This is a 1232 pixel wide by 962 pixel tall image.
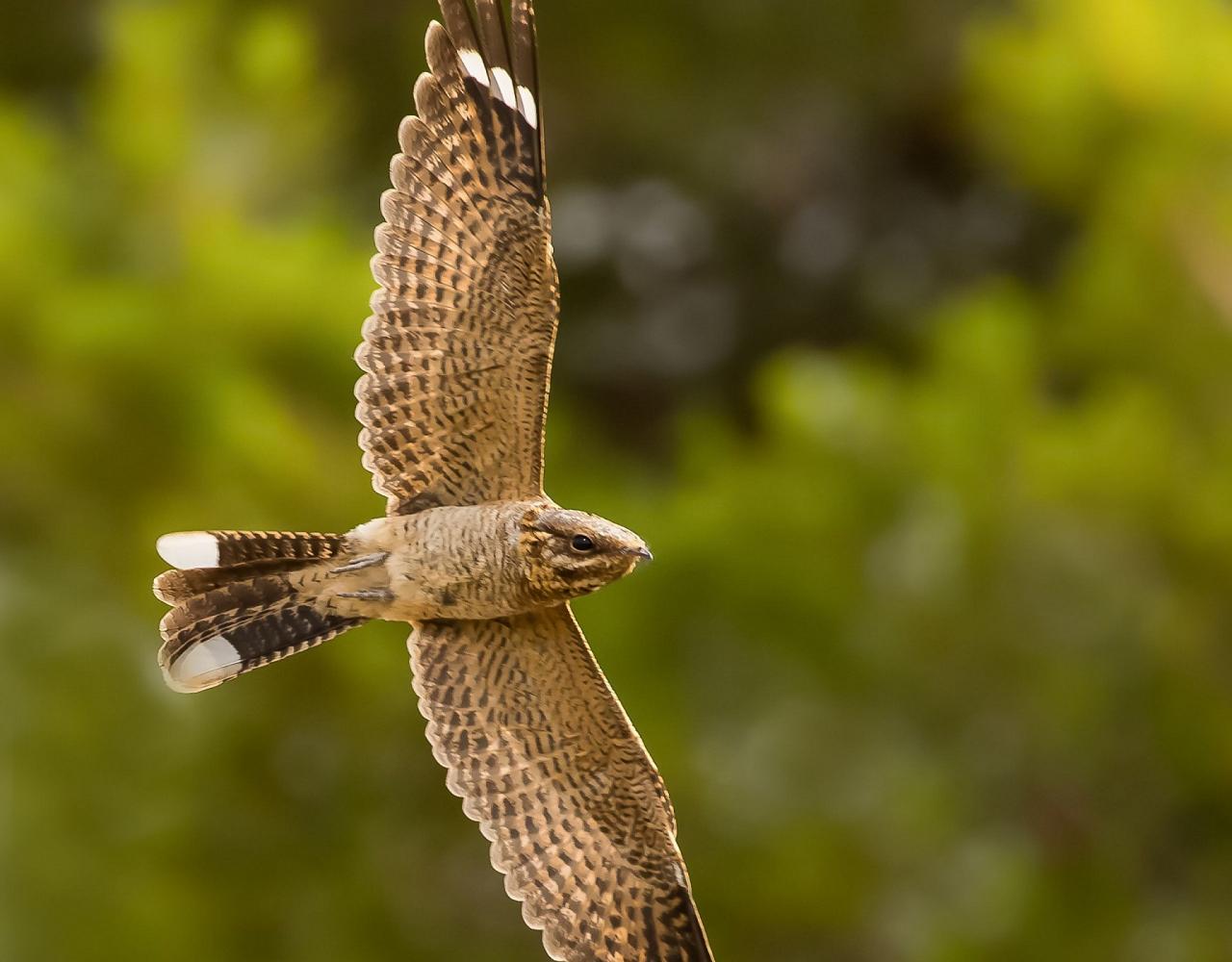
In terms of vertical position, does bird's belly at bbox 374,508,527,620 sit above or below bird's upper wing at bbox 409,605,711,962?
above

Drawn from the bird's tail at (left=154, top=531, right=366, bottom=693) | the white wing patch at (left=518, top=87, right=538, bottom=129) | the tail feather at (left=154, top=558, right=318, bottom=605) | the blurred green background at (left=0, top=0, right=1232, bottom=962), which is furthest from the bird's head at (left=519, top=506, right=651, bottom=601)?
the blurred green background at (left=0, top=0, right=1232, bottom=962)

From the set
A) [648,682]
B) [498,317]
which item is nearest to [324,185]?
[648,682]

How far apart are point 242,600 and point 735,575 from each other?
4076 millimetres

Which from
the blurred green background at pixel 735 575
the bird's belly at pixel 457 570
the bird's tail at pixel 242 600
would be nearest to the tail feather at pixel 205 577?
the bird's tail at pixel 242 600

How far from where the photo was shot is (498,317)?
362 cm

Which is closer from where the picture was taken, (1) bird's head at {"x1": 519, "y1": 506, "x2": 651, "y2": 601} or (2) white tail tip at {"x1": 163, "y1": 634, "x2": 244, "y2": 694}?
(1) bird's head at {"x1": 519, "y1": 506, "x2": 651, "y2": 601}

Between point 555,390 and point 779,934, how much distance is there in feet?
9.65

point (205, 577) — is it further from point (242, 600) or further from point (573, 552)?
point (573, 552)

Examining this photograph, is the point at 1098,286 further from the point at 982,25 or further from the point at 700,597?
the point at 982,25

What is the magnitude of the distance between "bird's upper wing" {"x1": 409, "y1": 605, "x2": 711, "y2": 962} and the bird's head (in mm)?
328

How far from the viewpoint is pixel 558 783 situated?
153 inches

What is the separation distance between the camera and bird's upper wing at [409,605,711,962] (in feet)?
12.3

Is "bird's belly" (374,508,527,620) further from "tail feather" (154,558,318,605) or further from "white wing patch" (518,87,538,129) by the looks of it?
"white wing patch" (518,87,538,129)

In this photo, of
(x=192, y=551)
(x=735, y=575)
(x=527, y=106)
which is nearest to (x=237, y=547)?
(x=192, y=551)
